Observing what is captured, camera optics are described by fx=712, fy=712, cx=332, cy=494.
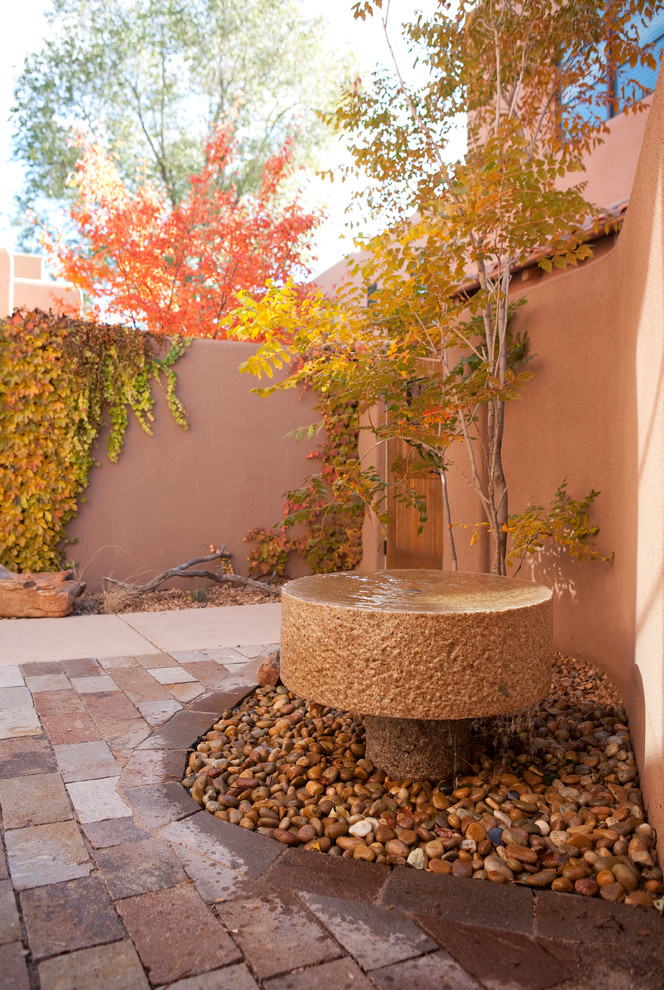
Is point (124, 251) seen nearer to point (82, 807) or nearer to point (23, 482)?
point (23, 482)

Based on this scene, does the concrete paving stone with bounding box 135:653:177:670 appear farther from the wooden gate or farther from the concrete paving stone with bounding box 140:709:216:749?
the wooden gate

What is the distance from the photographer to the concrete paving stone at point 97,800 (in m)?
2.41

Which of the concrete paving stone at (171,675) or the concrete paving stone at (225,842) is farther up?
the concrete paving stone at (171,675)

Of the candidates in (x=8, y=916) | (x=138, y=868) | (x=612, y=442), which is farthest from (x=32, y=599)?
(x=612, y=442)

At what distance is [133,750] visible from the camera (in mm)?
2975

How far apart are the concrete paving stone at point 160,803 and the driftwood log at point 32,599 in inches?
132

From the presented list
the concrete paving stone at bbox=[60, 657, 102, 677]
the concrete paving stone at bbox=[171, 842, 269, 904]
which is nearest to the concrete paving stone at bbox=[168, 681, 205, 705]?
the concrete paving stone at bbox=[60, 657, 102, 677]

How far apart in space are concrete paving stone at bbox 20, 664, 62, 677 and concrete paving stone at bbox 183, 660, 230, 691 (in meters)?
0.75

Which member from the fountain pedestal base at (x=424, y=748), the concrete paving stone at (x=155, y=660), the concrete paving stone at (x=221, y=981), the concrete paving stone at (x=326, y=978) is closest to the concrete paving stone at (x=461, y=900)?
the concrete paving stone at (x=326, y=978)

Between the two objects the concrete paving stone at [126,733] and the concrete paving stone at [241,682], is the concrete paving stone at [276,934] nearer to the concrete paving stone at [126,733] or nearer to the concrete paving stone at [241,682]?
the concrete paving stone at [126,733]

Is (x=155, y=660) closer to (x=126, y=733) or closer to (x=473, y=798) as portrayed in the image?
(x=126, y=733)

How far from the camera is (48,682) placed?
3.90m

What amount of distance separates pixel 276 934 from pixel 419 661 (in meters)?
0.91

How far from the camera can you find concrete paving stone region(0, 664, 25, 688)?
3863 millimetres
